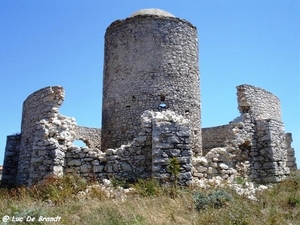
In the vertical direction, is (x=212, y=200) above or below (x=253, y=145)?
below

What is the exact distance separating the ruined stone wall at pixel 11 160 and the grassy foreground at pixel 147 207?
5346 mm

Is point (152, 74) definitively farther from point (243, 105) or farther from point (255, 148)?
point (255, 148)

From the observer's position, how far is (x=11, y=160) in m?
14.6

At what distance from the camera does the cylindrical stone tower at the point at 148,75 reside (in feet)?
43.6

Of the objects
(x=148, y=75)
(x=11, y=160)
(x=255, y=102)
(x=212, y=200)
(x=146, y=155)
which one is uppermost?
(x=148, y=75)

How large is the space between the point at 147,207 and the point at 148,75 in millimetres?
7301

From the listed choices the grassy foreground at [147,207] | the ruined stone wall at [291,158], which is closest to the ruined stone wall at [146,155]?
the grassy foreground at [147,207]

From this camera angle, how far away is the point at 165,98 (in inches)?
525

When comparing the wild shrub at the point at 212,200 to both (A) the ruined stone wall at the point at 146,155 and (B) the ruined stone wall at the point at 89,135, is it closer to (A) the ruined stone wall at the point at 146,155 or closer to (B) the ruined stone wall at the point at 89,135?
(A) the ruined stone wall at the point at 146,155

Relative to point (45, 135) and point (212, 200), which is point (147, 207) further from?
point (45, 135)

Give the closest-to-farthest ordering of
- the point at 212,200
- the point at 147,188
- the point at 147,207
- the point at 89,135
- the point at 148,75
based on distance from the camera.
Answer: the point at 147,207
the point at 212,200
the point at 147,188
the point at 148,75
the point at 89,135

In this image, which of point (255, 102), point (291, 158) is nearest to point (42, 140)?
point (255, 102)

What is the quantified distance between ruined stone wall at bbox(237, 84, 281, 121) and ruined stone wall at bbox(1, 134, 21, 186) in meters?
9.78

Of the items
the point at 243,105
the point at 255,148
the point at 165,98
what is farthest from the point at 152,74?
the point at 255,148
